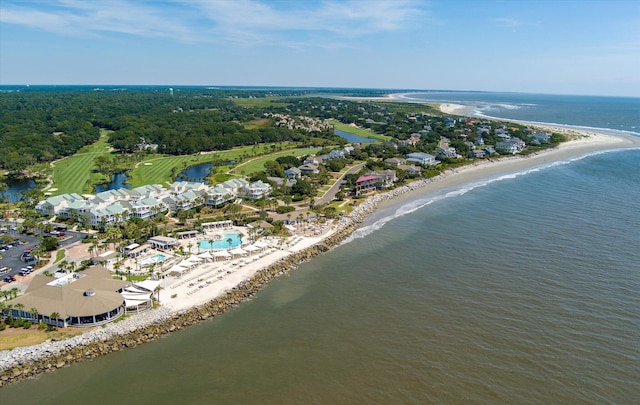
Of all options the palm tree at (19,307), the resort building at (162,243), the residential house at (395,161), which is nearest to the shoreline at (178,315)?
the palm tree at (19,307)

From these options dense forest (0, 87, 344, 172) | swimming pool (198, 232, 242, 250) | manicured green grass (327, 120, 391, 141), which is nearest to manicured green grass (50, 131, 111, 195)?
dense forest (0, 87, 344, 172)

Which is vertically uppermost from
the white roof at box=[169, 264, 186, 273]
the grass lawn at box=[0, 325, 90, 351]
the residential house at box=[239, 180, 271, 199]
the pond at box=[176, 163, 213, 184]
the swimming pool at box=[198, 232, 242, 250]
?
the residential house at box=[239, 180, 271, 199]

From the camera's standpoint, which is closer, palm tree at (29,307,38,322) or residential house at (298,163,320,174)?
palm tree at (29,307,38,322)

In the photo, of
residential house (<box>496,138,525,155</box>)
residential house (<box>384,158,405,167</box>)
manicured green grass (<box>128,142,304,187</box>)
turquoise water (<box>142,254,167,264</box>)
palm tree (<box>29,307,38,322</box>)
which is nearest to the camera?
palm tree (<box>29,307,38,322</box>)

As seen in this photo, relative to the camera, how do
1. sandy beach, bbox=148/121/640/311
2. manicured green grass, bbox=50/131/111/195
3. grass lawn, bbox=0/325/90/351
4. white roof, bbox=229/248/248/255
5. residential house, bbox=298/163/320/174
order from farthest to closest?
1. residential house, bbox=298/163/320/174
2. manicured green grass, bbox=50/131/111/195
3. white roof, bbox=229/248/248/255
4. sandy beach, bbox=148/121/640/311
5. grass lawn, bbox=0/325/90/351

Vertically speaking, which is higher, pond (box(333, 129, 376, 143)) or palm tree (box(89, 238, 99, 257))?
pond (box(333, 129, 376, 143))

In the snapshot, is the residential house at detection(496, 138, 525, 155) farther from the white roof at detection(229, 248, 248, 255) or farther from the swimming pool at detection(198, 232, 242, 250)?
the white roof at detection(229, 248, 248, 255)

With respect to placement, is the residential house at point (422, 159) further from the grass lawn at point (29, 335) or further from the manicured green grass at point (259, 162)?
the grass lawn at point (29, 335)

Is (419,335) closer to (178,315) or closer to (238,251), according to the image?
(178,315)

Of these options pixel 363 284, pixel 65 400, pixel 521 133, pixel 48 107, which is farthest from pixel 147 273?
pixel 48 107
